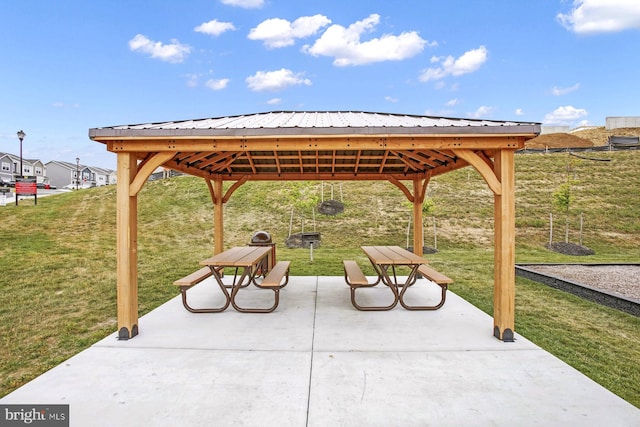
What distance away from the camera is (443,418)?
2602 mm

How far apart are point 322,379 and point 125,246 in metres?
2.95

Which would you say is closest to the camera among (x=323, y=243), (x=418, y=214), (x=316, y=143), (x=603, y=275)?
(x=316, y=143)

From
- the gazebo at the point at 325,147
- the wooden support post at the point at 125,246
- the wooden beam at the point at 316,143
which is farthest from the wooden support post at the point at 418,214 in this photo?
the wooden support post at the point at 125,246

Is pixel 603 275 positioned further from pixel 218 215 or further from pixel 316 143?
pixel 218 215

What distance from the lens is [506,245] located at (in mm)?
4289

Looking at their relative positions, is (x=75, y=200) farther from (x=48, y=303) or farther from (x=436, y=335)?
(x=436, y=335)

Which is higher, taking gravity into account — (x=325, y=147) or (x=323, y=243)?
(x=325, y=147)

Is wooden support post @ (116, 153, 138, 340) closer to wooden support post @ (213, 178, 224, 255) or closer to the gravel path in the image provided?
wooden support post @ (213, 178, 224, 255)

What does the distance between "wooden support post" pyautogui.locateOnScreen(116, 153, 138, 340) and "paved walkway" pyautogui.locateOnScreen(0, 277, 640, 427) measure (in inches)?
9.8

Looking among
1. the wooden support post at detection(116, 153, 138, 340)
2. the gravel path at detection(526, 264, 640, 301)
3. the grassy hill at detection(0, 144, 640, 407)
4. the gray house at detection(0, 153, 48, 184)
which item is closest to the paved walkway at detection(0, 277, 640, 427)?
the wooden support post at detection(116, 153, 138, 340)

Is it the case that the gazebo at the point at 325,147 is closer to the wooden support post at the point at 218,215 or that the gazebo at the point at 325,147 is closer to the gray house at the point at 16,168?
the wooden support post at the point at 218,215

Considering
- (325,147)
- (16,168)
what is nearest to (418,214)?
(325,147)

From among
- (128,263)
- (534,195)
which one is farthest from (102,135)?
(534,195)

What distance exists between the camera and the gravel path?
694cm
